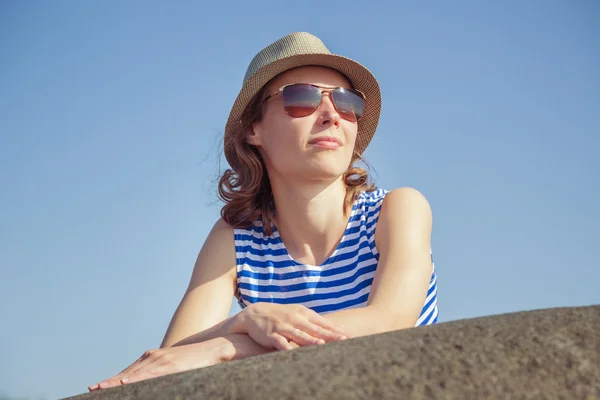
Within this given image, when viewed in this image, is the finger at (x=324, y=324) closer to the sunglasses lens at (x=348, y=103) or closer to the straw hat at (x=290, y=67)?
the sunglasses lens at (x=348, y=103)

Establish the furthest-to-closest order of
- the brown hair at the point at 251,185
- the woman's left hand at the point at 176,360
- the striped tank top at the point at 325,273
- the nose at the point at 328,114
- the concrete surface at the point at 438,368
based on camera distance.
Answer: the brown hair at the point at 251,185
the nose at the point at 328,114
the striped tank top at the point at 325,273
the woman's left hand at the point at 176,360
the concrete surface at the point at 438,368

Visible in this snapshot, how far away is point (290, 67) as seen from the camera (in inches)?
186

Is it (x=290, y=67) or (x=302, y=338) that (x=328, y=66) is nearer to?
(x=290, y=67)

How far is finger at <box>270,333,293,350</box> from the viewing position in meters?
2.87

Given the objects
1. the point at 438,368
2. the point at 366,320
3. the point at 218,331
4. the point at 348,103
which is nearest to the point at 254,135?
the point at 348,103

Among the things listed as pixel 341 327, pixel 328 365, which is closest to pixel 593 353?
pixel 328 365

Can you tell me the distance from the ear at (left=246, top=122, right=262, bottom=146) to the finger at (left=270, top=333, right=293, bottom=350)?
2.16 meters

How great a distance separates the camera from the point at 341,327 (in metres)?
3.01

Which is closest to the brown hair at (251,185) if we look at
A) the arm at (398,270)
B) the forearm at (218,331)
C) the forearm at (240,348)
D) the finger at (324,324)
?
the arm at (398,270)

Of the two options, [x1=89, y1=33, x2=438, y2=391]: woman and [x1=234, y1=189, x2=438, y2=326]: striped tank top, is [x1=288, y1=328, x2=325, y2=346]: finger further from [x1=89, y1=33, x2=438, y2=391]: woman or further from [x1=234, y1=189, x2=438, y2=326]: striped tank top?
[x1=234, y1=189, x2=438, y2=326]: striped tank top

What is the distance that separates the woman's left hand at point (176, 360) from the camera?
2.94 meters

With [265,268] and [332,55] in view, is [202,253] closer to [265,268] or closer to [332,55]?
[265,268]

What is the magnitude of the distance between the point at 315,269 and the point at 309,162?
2.20ft

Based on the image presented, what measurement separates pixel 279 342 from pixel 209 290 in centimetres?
151
